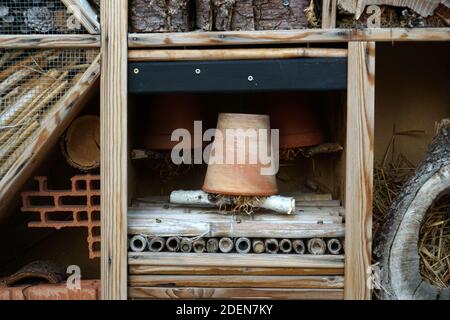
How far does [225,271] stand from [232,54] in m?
0.63

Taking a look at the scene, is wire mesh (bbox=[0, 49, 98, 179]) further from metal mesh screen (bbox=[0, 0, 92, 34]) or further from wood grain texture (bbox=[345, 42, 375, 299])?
wood grain texture (bbox=[345, 42, 375, 299])

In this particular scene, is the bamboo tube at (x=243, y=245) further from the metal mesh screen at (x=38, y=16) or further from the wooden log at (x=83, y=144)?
→ the metal mesh screen at (x=38, y=16)

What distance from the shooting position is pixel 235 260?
6.14 feet

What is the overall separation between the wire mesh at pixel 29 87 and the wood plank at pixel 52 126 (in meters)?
0.02

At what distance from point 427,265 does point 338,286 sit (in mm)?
329

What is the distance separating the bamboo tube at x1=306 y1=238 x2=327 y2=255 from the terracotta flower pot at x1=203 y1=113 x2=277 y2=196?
0.66 feet

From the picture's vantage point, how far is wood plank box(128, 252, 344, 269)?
1.87 m

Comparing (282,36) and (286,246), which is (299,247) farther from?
(282,36)

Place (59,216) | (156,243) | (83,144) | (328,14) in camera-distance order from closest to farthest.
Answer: (328,14), (156,243), (83,144), (59,216)

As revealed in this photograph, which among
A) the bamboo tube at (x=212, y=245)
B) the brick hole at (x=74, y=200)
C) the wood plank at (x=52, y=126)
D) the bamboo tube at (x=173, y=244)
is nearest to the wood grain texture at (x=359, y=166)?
the bamboo tube at (x=212, y=245)

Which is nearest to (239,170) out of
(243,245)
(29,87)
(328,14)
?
(243,245)

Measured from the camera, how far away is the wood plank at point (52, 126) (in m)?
1.87

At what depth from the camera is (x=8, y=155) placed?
1906 mm

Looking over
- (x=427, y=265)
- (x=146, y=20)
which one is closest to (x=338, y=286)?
(x=427, y=265)
